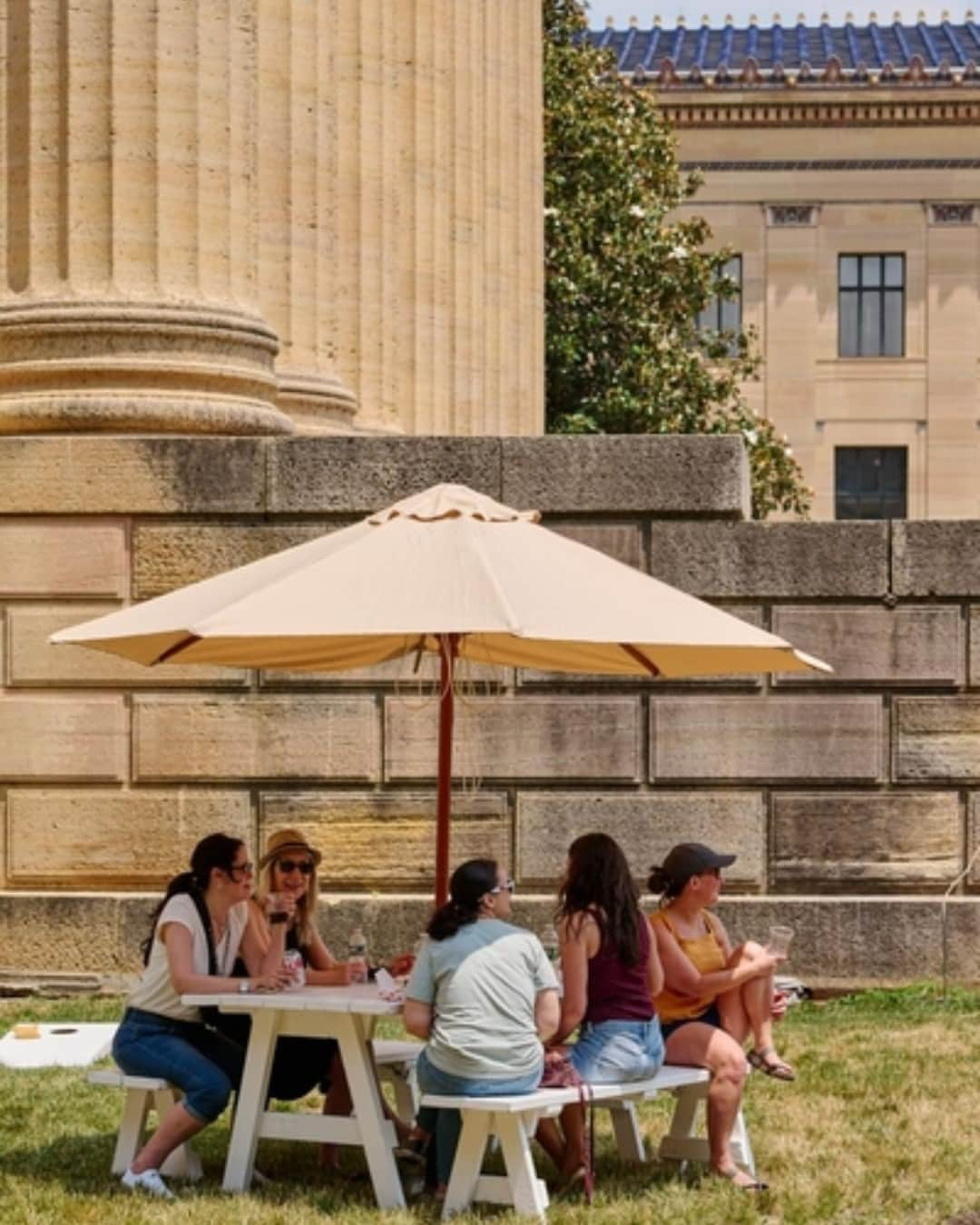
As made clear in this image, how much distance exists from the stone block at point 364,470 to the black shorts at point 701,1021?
5.87 metres

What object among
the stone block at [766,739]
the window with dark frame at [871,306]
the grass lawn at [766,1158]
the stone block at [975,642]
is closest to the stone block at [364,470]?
the stone block at [766,739]

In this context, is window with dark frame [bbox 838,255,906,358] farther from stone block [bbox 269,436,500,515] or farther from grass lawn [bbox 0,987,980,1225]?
grass lawn [bbox 0,987,980,1225]

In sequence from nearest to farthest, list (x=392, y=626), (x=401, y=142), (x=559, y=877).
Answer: (x=392, y=626)
(x=559, y=877)
(x=401, y=142)

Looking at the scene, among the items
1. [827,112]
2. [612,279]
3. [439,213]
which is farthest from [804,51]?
[439,213]

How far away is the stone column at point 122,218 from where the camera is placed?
1822cm

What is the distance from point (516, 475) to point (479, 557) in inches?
246

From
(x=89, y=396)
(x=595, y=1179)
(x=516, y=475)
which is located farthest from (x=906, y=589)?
(x=595, y=1179)

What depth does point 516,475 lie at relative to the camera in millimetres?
18000

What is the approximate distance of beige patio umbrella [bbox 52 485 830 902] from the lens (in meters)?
11.4

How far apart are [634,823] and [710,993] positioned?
5.62 meters

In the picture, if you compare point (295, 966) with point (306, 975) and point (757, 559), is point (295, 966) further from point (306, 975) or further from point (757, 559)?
point (757, 559)

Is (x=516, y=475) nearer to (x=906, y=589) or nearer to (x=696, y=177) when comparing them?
(x=906, y=589)

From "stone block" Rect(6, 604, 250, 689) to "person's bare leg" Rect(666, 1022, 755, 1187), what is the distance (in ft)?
20.8

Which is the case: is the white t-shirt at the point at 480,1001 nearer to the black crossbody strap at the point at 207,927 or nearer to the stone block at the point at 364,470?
the black crossbody strap at the point at 207,927
